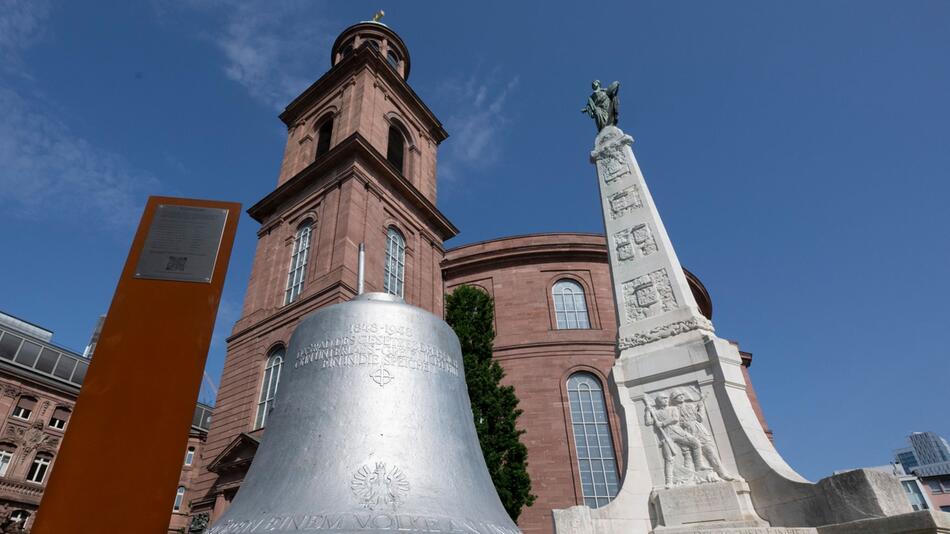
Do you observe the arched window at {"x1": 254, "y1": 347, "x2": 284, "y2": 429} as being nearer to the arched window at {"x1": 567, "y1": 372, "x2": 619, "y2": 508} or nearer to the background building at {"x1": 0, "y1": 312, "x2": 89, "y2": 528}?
the arched window at {"x1": 567, "y1": 372, "x2": 619, "y2": 508}

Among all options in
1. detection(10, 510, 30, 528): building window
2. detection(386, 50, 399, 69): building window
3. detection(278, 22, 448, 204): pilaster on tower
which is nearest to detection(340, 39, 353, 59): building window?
detection(386, 50, 399, 69): building window

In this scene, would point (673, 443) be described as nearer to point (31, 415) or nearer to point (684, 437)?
point (684, 437)

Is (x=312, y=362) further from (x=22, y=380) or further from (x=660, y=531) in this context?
(x=22, y=380)

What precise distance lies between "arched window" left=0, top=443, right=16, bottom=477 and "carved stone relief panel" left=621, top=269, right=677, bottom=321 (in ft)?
128

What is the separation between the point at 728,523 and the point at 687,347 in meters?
2.18

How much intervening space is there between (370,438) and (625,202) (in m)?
7.64

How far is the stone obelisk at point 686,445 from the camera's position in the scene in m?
5.05

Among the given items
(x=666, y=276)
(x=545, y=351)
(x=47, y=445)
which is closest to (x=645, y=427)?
(x=666, y=276)

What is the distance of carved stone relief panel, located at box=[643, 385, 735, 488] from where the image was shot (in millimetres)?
6082

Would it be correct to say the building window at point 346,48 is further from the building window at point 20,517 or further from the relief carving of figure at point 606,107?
the building window at point 20,517

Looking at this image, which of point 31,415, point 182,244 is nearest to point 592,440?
point 182,244

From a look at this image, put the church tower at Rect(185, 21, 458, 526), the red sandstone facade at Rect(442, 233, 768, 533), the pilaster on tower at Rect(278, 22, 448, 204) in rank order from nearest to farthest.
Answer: the church tower at Rect(185, 21, 458, 526)
the red sandstone facade at Rect(442, 233, 768, 533)
the pilaster on tower at Rect(278, 22, 448, 204)

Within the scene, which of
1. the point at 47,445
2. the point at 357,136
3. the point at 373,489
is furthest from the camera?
the point at 47,445

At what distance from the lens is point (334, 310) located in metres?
2.95
